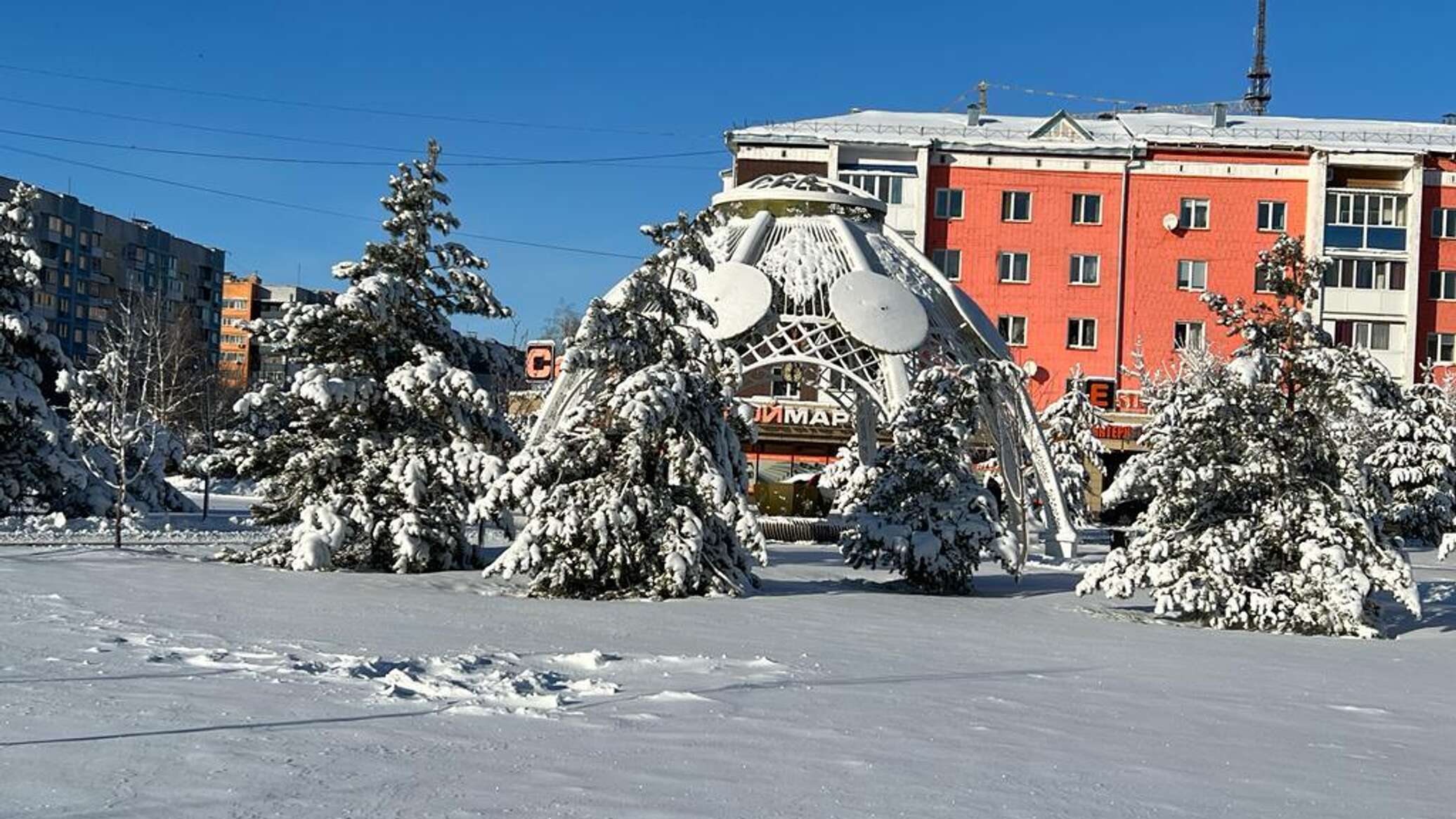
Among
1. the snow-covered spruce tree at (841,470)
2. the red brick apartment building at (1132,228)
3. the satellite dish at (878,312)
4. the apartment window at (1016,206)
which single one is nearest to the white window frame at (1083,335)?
the red brick apartment building at (1132,228)

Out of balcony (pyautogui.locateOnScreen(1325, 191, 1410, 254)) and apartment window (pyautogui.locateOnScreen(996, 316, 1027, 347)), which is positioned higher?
balcony (pyautogui.locateOnScreen(1325, 191, 1410, 254))

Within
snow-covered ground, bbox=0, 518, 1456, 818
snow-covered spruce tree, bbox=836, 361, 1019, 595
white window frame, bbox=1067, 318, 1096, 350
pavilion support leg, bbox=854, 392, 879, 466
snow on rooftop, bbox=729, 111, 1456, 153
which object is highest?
snow on rooftop, bbox=729, 111, 1456, 153

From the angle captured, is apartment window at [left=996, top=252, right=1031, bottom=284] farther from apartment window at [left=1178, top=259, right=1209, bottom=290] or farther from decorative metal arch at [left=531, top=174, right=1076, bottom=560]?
Answer: decorative metal arch at [left=531, top=174, right=1076, bottom=560]

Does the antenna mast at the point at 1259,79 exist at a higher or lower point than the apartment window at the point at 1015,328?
higher

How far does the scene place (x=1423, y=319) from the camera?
49469mm

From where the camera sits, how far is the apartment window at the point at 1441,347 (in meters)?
49.5

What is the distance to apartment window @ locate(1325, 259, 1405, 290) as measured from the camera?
49125 mm

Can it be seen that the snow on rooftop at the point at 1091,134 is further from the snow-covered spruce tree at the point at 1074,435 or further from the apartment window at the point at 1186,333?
the snow-covered spruce tree at the point at 1074,435

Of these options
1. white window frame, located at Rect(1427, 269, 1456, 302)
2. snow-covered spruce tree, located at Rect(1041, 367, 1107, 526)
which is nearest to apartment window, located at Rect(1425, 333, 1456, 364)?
white window frame, located at Rect(1427, 269, 1456, 302)

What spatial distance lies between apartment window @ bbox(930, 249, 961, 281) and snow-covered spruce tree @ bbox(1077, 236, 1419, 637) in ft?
103

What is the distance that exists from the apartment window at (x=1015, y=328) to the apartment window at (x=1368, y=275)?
1068 cm

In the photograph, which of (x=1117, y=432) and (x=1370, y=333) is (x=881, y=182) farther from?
(x=1370, y=333)

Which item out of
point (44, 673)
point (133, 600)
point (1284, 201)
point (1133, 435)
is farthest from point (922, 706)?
point (1284, 201)

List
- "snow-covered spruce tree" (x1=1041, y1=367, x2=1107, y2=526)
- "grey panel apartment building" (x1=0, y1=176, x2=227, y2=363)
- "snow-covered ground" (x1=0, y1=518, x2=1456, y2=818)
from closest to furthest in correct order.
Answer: "snow-covered ground" (x1=0, y1=518, x2=1456, y2=818) < "snow-covered spruce tree" (x1=1041, y1=367, x2=1107, y2=526) < "grey panel apartment building" (x1=0, y1=176, x2=227, y2=363)
